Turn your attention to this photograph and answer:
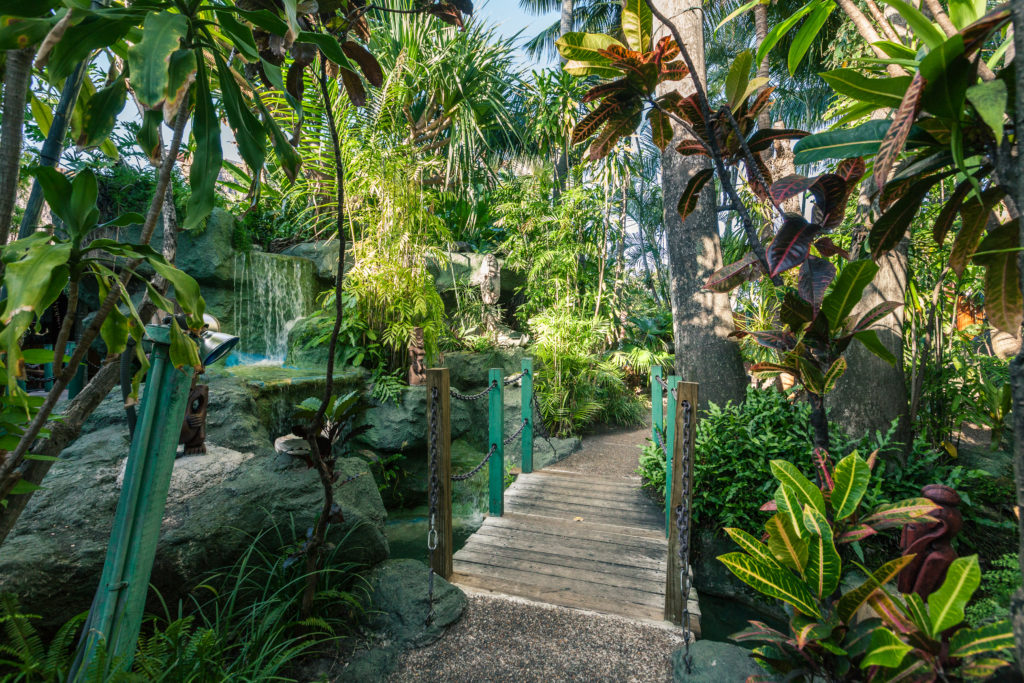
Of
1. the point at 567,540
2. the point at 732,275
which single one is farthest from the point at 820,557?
the point at 567,540

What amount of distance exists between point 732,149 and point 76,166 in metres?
7.05

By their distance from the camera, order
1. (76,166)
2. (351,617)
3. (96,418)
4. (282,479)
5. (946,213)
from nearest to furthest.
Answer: (946,213) → (351,617) → (282,479) → (96,418) → (76,166)

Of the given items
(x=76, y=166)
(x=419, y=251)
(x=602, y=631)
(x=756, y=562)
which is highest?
(x=76, y=166)

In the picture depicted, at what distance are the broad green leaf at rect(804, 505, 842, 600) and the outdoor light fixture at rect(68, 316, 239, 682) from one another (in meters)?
1.83

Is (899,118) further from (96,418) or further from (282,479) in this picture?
(96,418)

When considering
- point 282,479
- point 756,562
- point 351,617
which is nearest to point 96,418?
point 282,479

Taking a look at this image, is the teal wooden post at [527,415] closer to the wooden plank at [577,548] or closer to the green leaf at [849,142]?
the wooden plank at [577,548]

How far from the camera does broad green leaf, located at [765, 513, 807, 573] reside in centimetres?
144

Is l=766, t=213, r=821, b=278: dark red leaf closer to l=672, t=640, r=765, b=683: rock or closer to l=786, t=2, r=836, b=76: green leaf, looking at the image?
l=786, t=2, r=836, b=76: green leaf

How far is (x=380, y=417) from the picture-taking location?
5.42 metres

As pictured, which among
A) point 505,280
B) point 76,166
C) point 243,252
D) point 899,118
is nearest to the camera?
point 899,118

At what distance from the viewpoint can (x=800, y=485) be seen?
60.3 inches

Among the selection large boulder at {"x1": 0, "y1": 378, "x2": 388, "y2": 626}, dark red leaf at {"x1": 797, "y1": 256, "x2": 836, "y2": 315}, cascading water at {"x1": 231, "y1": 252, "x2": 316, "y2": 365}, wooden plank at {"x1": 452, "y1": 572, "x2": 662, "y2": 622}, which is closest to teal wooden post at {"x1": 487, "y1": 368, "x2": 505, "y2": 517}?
wooden plank at {"x1": 452, "y1": 572, "x2": 662, "y2": 622}

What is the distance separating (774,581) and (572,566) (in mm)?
1723
